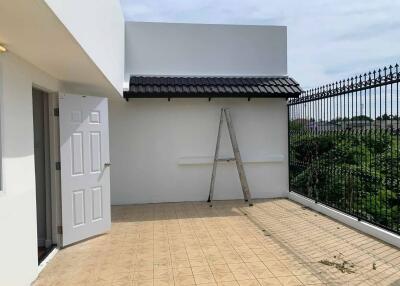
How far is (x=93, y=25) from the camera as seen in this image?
3711 mm

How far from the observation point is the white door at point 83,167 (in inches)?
199

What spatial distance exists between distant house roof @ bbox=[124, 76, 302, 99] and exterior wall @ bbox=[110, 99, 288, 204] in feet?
1.54

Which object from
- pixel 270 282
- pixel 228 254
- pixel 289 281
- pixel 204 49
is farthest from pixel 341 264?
pixel 204 49

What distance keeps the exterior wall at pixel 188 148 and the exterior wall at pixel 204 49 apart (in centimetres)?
85

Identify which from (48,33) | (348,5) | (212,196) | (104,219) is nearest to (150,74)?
(212,196)

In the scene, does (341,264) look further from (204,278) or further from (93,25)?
(93,25)

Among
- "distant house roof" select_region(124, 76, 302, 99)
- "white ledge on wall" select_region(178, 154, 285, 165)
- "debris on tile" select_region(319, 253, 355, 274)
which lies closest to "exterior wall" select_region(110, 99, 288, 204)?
"white ledge on wall" select_region(178, 154, 285, 165)

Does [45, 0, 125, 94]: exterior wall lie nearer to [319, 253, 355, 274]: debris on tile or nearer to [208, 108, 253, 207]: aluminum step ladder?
[208, 108, 253, 207]: aluminum step ladder

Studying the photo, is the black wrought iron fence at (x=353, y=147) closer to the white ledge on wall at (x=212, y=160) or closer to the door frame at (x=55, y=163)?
the white ledge on wall at (x=212, y=160)

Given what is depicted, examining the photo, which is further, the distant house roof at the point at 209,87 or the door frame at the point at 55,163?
the distant house roof at the point at 209,87

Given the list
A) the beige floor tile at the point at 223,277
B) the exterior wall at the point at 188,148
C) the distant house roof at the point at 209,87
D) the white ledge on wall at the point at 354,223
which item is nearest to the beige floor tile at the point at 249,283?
the beige floor tile at the point at 223,277

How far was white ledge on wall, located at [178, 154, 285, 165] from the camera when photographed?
26.4ft

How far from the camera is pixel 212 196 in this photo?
8.01m

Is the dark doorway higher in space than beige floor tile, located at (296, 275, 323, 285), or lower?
higher
